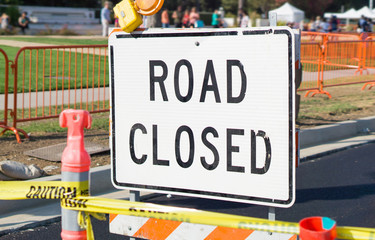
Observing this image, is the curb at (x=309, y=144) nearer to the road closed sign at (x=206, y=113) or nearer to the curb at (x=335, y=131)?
the curb at (x=335, y=131)

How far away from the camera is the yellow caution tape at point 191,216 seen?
225 cm

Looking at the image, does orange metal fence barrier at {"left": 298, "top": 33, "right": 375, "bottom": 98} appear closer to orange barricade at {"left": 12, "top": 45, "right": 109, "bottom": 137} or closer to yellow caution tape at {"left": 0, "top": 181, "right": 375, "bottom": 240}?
orange barricade at {"left": 12, "top": 45, "right": 109, "bottom": 137}

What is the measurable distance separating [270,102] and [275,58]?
0.21 meters

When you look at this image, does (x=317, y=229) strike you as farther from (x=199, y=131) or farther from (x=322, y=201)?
(x=322, y=201)

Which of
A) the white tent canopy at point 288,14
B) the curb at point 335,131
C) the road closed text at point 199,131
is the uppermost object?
the white tent canopy at point 288,14

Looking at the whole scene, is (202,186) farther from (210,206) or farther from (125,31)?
(210,206)

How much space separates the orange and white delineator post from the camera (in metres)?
2.71

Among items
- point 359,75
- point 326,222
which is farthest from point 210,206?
point 359,75

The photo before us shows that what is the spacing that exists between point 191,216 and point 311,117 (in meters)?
8.67

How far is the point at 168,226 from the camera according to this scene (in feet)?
9.81

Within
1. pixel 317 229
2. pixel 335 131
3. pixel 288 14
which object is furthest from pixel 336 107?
pixel 288 14

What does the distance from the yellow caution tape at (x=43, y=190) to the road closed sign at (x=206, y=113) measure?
0.49 m

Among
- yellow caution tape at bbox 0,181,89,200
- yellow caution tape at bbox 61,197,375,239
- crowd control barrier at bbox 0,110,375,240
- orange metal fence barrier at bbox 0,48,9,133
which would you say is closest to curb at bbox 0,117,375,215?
orange metal fence barrier at bbox 0,48,9,133

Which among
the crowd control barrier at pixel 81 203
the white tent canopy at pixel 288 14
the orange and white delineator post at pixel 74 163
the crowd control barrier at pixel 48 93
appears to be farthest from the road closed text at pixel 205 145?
the white tent canopy at pixel 288 14
